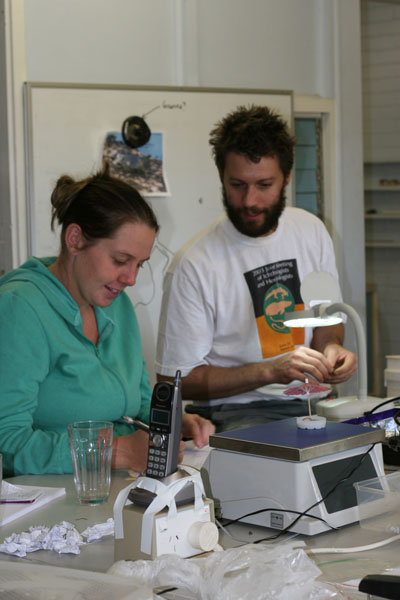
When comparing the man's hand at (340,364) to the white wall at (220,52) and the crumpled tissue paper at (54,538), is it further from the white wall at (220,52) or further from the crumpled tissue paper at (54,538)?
the white wall at (220,52)

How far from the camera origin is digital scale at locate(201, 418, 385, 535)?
4.05 ft

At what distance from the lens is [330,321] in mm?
1750

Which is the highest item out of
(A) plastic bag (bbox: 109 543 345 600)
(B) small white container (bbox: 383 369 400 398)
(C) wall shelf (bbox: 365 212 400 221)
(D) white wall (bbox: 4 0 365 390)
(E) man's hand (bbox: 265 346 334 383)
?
(D) white wall (bbox: 4 0 365 390)

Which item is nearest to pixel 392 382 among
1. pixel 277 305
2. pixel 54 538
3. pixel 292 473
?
pixel 277 305

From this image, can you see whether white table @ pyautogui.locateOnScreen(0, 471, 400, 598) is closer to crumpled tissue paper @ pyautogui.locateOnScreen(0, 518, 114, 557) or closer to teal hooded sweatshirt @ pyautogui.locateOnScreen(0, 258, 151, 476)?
crumpled tissue paper @ pyautogui.locateOnScreen(0, 518, 114, 557)

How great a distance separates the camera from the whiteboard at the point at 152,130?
3.38 m

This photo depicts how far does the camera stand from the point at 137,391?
6.14 feet

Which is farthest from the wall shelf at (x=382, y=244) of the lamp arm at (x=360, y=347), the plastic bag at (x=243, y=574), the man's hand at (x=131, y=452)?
the plastic bag at (x=243, y=574)

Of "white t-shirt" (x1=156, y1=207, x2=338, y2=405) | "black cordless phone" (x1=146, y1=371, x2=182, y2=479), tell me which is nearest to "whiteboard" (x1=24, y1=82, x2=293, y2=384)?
"white t-shirt" (x1=156, y1=207, x2=338, y2=405)

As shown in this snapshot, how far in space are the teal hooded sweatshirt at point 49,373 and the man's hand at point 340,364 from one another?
526 millimetres

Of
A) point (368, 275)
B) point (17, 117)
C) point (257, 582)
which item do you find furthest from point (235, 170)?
point (368, 275)

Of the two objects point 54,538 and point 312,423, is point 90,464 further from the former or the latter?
point 312,423

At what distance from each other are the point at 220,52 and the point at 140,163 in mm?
753

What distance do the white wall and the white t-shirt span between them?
1265mm
